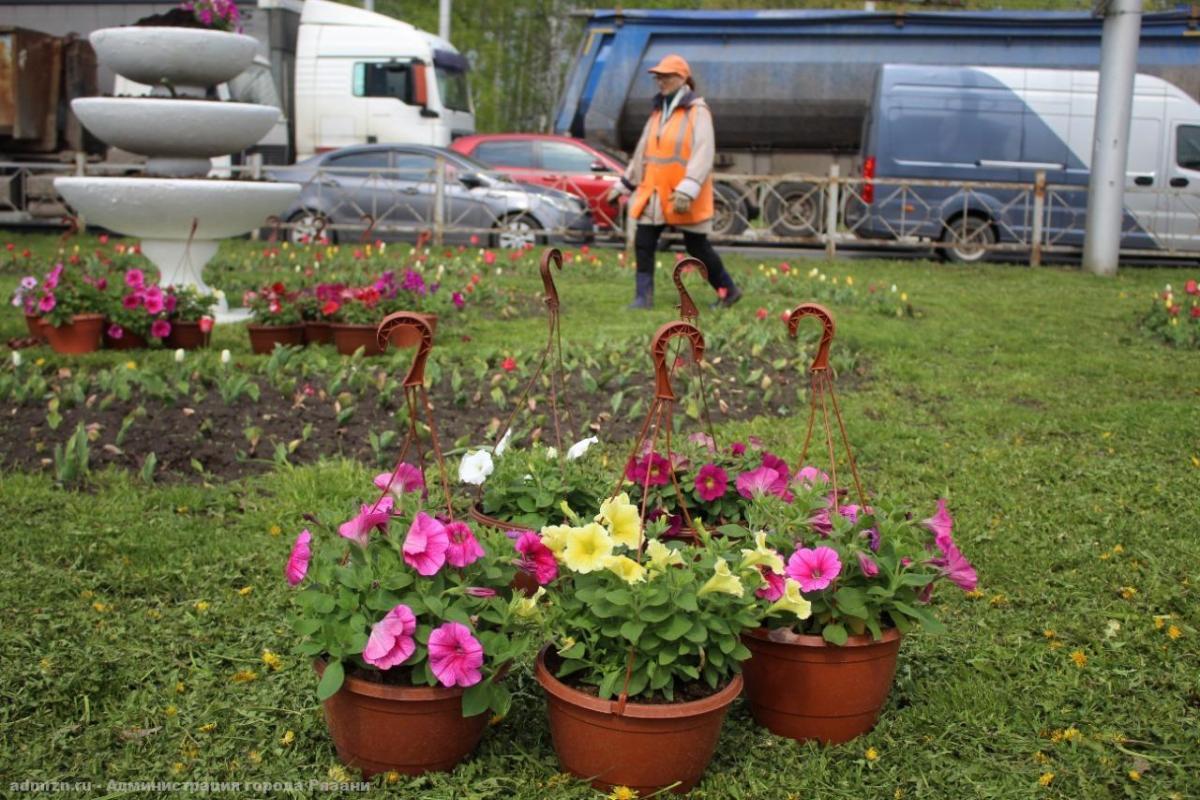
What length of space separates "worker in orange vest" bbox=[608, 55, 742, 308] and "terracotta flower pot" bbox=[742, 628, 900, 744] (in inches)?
251

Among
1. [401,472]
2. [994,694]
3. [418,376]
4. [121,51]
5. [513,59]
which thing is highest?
[513,59]

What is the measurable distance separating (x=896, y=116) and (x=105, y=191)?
11129mm

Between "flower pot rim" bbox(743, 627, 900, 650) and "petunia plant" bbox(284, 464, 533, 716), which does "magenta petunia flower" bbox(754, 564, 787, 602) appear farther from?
"petunia plant" bbox(284, 464, 533, 716)

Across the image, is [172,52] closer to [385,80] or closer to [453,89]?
[385,80]

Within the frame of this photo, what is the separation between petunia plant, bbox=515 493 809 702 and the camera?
8.54 ft

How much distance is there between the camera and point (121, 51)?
9.18 meters

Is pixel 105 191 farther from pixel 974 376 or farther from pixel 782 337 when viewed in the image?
pixel 974 376

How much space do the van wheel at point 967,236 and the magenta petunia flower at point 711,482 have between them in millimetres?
13596

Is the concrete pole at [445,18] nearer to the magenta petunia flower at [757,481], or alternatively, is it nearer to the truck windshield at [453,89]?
the truck windshield at [453,89]

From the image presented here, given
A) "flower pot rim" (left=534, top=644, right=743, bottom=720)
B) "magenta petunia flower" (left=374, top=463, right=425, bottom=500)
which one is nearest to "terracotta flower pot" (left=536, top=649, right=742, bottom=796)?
"flower pot rim" (left=534, top=644, right=743, bottom=720)

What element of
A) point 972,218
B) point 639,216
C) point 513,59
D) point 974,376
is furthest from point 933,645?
point 513,59

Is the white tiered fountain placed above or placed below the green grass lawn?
above

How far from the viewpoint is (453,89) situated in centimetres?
2112

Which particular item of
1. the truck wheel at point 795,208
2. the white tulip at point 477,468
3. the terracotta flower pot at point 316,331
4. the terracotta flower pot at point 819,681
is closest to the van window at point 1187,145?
the truck wheel at point 795,208
